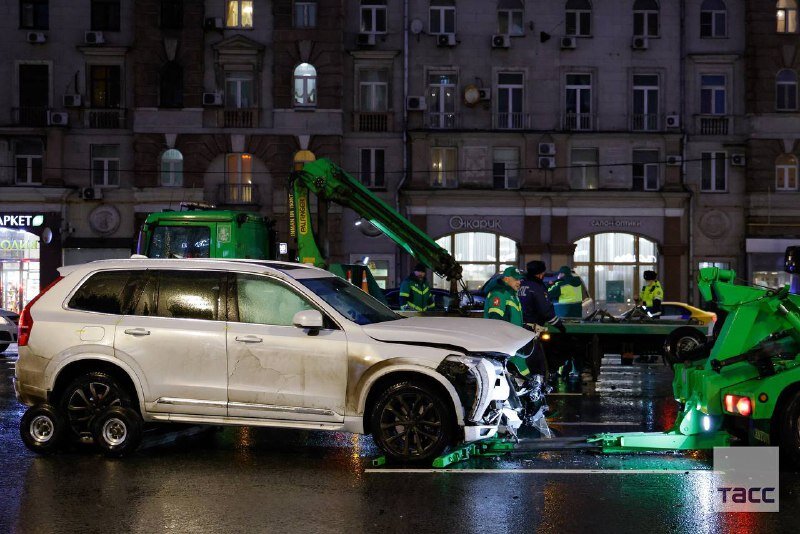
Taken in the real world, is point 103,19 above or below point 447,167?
above

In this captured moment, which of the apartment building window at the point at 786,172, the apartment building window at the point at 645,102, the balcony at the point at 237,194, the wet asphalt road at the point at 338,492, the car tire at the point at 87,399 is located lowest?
the wet asphalt road at the point at 338,492

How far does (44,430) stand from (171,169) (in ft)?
92.3

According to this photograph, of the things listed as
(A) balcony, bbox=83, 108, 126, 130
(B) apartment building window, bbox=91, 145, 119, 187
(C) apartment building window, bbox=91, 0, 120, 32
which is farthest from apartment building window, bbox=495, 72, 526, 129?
(C) apartment building window, bbox=91, 0, 120, 32

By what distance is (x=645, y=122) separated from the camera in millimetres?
37312

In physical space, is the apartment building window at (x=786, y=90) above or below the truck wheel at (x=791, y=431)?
above

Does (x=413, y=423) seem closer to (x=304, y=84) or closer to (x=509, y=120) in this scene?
(x=304, y=84)

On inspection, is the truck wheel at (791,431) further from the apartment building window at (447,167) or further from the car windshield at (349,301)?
the apartment building window at (447,167)

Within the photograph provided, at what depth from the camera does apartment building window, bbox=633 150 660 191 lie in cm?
3728

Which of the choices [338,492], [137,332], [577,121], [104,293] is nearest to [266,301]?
[137,332]

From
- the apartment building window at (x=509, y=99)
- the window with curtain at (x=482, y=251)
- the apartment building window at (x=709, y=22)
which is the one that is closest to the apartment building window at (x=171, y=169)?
the window with curtain at (x=482, y=251)

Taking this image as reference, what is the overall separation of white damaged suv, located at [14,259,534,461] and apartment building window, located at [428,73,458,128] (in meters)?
27.5

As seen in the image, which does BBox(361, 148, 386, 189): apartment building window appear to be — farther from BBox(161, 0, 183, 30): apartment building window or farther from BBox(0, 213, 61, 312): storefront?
BBox(0, 213, 61, 312): storefront

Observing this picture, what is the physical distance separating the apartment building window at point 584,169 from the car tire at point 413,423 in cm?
2919

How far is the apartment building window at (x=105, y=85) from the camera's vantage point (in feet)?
122
